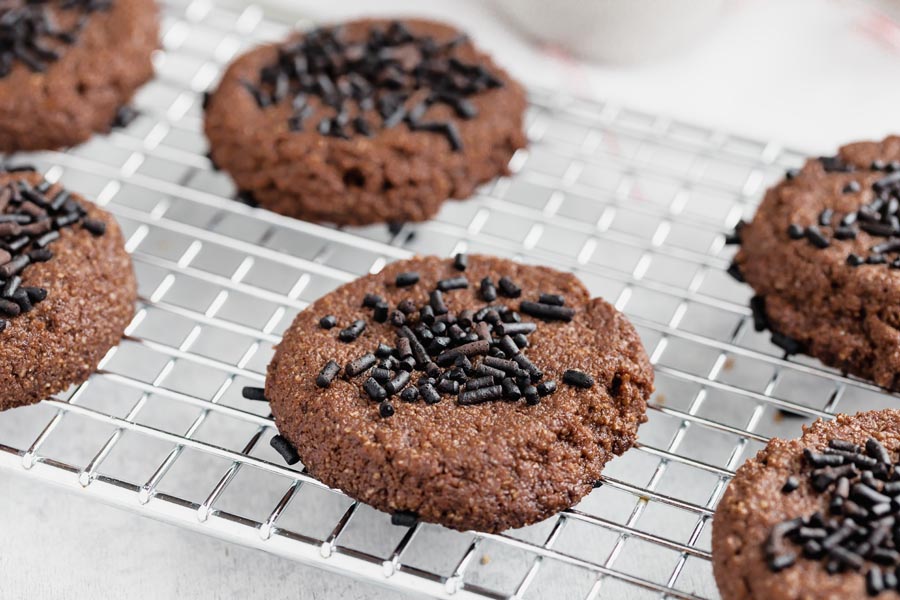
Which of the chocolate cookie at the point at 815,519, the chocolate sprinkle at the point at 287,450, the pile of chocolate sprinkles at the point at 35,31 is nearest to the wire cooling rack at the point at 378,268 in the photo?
the chocolate sprinkle at the point at 287,450

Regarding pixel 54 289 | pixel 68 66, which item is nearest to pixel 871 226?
pixel 54 289

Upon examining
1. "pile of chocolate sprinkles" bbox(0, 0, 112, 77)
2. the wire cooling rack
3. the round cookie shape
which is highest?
"pile of chocolate sprinkles" bbox(0, 0, 112, 77)

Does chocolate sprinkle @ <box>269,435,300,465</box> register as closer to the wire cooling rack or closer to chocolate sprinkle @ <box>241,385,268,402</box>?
the wire cooling rack

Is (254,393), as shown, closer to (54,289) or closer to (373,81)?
(54,289)

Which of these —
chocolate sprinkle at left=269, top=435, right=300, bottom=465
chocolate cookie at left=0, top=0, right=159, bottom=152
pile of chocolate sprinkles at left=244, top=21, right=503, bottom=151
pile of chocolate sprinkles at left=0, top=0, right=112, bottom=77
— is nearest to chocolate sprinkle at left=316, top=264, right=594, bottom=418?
chocolate sprinkle at left=269, top=435, right=300, bottom=465

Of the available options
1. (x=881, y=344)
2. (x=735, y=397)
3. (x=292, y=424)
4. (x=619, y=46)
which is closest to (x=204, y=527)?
(x=292, y=424)

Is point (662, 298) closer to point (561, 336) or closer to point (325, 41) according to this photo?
point (561, 336)
